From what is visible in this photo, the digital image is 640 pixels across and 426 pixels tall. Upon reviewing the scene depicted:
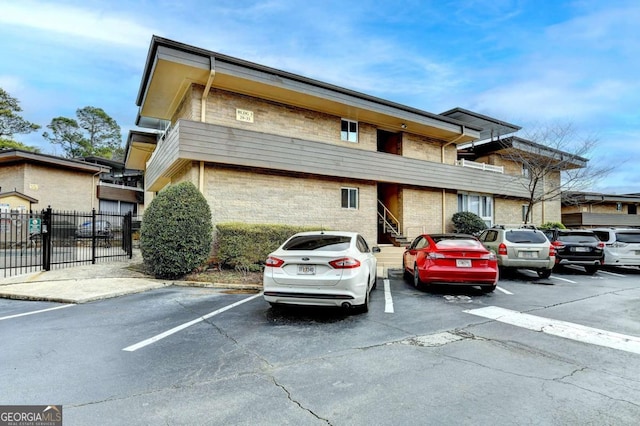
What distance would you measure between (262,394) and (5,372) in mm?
2965

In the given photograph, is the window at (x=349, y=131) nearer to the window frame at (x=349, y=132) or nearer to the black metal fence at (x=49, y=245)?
the window frame at (x=349, y=132)

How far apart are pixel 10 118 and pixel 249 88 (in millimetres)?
39843

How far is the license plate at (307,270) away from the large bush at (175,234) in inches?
204

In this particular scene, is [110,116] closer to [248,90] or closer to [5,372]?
[248,90]

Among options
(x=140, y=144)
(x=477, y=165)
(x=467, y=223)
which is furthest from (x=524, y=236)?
(x=140, y=144)

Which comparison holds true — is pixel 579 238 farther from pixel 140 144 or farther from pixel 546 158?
pixel 140 144

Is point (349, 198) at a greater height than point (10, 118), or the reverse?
point (10, 118)

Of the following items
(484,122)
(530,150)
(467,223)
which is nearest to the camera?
(467,223)

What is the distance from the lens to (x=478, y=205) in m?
21.1

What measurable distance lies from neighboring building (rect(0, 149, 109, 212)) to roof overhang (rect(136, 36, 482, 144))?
1223cm

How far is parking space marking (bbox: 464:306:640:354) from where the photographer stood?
15.8 feet

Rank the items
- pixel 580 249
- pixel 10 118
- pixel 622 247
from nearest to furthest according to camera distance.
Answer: pixel 580 249 < pixel 622 247 < pixel 10 118

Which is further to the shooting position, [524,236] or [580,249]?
[580,249]

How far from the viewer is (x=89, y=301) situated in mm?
7211
